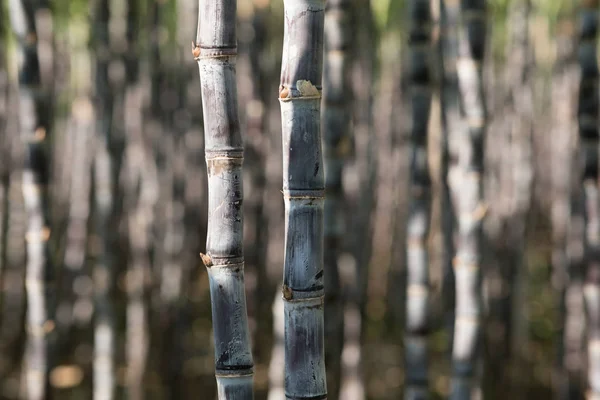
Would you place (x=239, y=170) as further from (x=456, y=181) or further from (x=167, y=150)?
(x=167, y=150)

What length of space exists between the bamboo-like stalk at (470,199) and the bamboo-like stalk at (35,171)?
4.62ft

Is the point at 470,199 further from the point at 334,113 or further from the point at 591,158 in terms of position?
the point at 591,158

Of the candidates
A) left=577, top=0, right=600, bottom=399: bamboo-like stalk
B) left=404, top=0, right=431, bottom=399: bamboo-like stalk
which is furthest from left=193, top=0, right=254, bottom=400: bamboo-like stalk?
left=577, top=0, right=600, bottom=399: bamboo-like stalk

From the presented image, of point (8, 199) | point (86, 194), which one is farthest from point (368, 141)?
point (8, 199)

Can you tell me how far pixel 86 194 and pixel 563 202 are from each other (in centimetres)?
374

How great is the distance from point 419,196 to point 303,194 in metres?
1.30

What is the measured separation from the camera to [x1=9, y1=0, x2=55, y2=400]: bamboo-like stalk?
2418 mm

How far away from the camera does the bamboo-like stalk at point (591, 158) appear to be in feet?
8.92

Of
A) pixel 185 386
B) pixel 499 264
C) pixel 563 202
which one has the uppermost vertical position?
pixel 563 202

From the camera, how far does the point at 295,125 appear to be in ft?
4.46

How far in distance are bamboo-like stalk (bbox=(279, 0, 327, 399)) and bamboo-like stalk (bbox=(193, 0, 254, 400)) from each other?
10cm

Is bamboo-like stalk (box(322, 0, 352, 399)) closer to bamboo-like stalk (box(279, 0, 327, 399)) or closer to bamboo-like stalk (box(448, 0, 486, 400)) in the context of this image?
bamboo-like stalk (box(448, 0, 486, 400))

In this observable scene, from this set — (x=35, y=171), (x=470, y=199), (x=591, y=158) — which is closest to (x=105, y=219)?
(x=35, y=171)

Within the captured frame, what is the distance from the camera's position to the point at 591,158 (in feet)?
9.00
